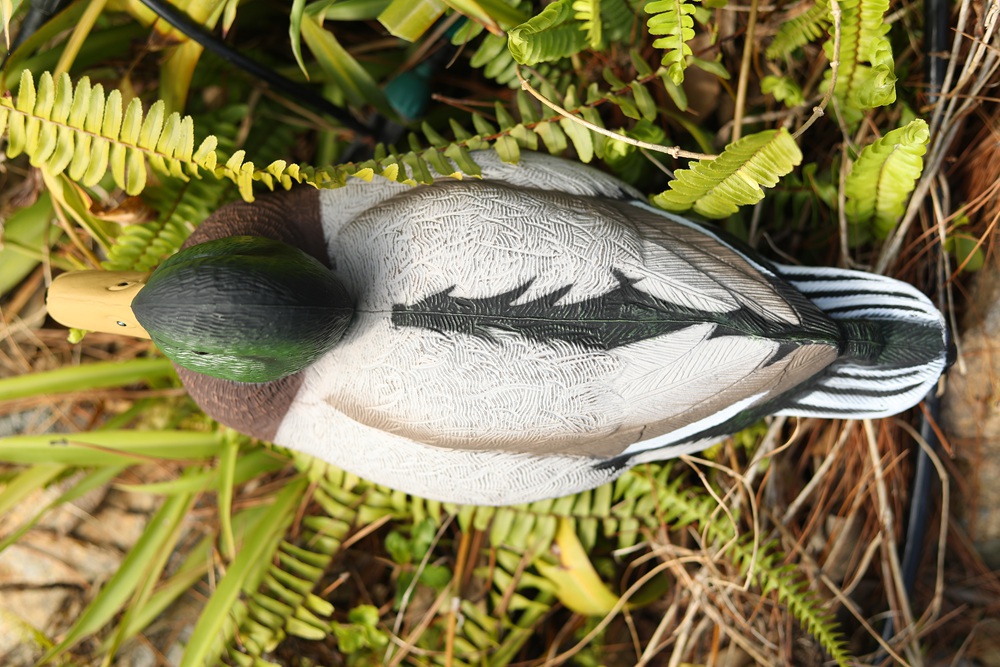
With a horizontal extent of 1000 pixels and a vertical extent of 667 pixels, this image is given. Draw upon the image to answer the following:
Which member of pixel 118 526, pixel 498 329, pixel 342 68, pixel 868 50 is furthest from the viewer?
pixel 118 526

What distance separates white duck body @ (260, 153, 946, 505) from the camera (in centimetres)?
89

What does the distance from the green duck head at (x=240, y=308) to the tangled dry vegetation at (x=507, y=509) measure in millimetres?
215

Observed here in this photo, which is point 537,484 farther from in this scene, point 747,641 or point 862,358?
point 747,641

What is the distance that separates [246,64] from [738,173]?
0.83 m

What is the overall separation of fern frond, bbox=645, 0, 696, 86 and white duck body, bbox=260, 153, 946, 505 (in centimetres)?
21

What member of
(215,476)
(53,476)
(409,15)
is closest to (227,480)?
(215,476)

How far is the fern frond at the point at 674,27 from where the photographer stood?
89 centimetres

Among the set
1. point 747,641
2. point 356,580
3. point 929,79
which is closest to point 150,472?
point 356,580

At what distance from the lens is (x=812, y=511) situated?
1455mm

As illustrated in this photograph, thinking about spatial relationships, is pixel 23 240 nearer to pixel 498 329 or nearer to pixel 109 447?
pixel 109 447

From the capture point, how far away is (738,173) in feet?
3.04

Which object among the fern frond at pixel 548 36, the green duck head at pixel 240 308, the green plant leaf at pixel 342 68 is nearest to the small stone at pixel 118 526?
the green duck head at pixel 240 308

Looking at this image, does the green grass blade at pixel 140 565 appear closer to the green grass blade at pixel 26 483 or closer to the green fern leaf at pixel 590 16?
the green grass blade at pixel 26 483

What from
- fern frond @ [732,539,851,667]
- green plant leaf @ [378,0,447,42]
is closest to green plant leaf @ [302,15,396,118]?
green plant leaf @ [378,0,447,42]
